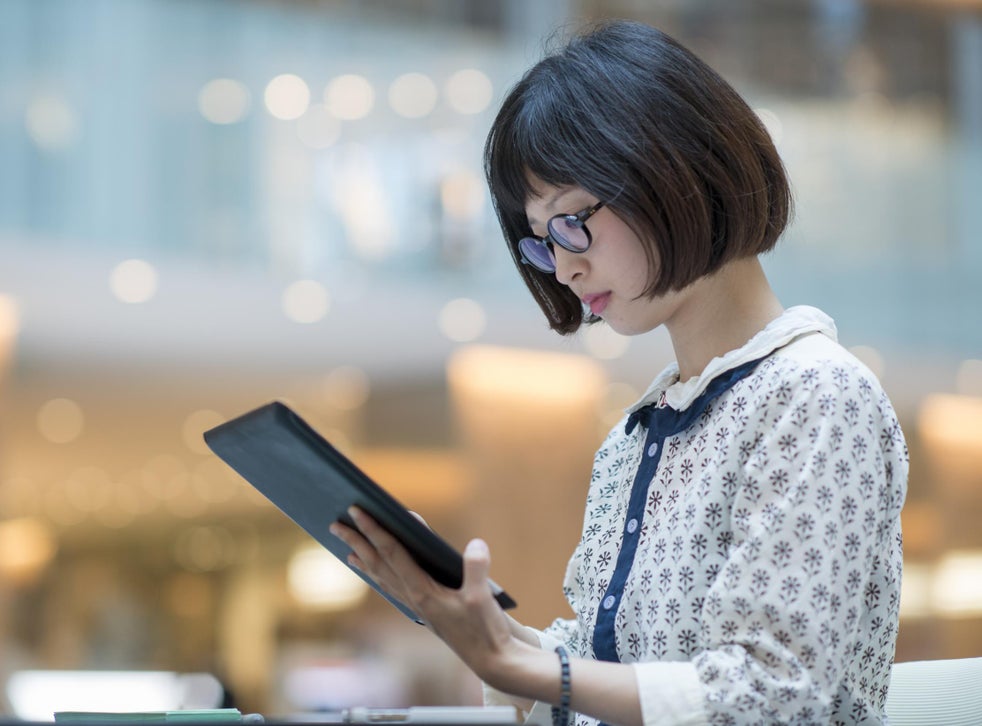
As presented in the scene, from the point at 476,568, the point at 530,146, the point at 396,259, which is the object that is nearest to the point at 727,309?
the point at 530,146

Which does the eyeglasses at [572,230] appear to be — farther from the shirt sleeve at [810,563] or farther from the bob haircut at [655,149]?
the shirt sleeve at [810,563]

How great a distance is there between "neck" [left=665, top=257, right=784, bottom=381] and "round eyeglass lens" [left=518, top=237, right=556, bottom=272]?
17cm

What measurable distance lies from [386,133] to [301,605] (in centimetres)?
1375

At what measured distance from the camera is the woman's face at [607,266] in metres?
1.51

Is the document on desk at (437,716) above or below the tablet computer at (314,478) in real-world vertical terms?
below

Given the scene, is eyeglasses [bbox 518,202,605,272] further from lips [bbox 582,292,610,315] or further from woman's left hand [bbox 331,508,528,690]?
woman's left hand [bbox 331,508,528,690]

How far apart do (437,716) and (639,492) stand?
18.7 inches

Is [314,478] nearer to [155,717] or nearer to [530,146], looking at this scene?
[155,717]

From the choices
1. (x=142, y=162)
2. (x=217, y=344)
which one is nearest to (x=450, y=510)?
(x=217, y=344)

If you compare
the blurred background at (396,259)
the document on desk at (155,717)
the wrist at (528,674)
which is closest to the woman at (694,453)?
the wrist at (528,674)

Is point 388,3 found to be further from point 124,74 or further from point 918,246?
point 918,246

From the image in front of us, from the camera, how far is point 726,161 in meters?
1.51

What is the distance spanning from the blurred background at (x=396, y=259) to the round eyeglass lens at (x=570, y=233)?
3.53m

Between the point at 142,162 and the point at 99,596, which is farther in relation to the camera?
the point at 99,596
